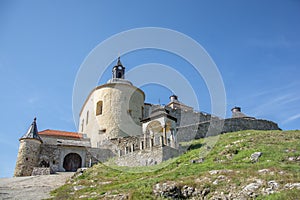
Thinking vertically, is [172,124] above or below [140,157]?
above

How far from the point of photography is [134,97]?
3053 cm

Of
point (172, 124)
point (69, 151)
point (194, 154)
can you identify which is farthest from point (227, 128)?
point (69, 151)

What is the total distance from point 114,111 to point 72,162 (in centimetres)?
752

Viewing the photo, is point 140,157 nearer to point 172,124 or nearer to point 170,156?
point 170,156

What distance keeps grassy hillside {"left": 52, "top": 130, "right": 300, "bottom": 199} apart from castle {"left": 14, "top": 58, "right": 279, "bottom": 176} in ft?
7.16

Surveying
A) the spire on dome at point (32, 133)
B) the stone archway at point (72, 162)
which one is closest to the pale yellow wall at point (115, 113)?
the stone archway at point (72, 162)

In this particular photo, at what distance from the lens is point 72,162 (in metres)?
23.6

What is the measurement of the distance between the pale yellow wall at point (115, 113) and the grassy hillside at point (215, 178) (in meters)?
11.0

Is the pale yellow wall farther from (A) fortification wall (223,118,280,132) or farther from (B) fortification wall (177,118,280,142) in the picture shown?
(A) fortification wall (223,118,280,132)

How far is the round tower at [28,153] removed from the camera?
69.1 feet

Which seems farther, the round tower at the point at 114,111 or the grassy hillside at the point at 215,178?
the round tower at the point at 114,111

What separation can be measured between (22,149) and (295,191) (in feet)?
65.8

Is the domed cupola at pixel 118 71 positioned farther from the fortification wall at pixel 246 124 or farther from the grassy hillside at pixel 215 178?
the grassy hillside at pixel 215 178

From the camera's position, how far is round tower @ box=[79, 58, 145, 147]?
1116 inches
